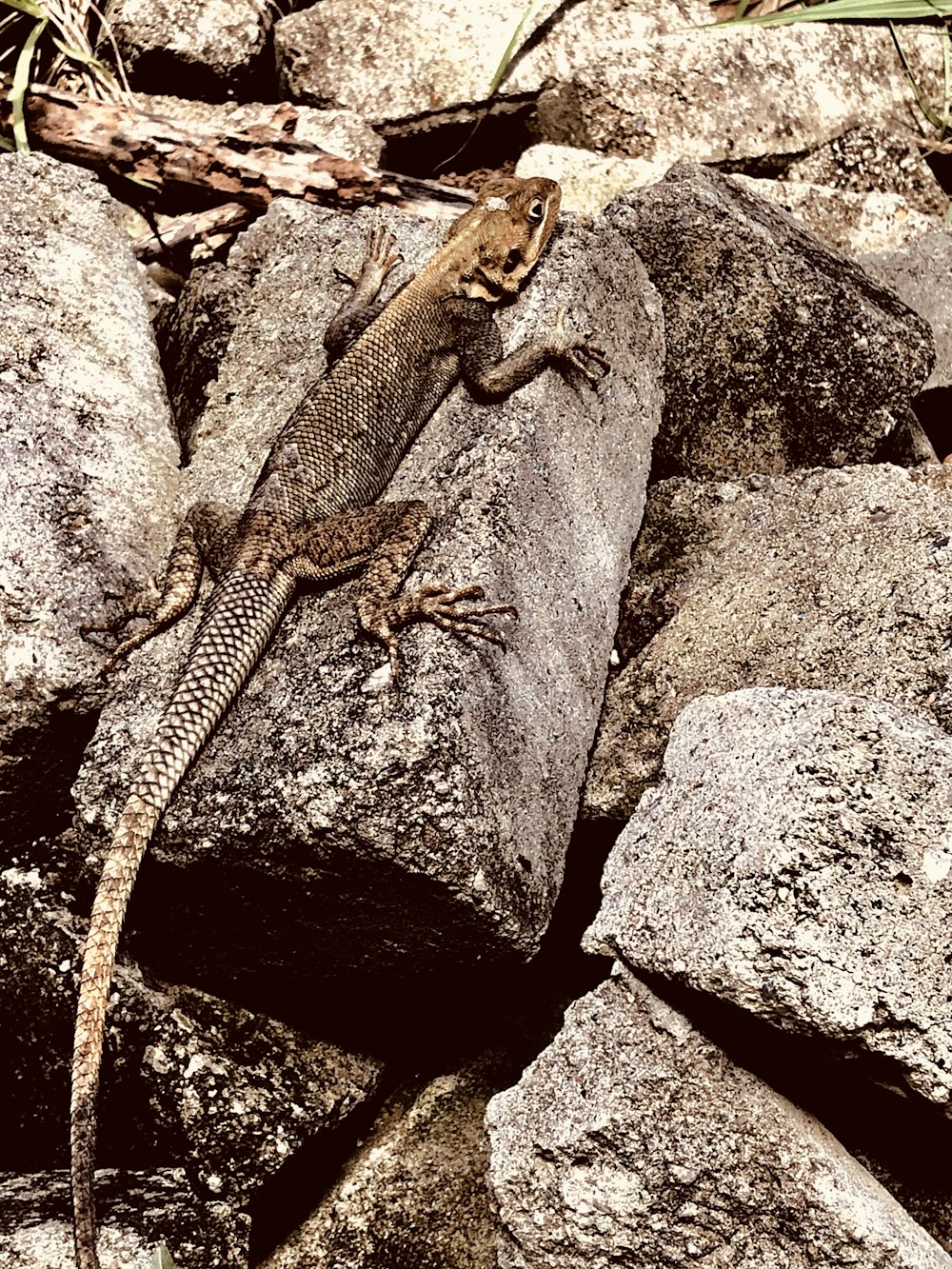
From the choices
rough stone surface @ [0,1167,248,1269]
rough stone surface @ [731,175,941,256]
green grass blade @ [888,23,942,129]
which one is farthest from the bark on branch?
rough stone surface @ [0,1167,248,1269]

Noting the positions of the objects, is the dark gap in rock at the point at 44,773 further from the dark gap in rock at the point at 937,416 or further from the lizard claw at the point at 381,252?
the dark gap in rock at the point at 937,416

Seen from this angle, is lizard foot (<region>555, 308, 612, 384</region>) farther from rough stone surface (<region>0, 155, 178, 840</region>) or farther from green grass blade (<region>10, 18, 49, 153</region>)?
green grass blade (<region>10, 18, 49, 153</region>)

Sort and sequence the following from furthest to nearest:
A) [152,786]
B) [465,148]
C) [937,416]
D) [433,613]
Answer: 1. [465,148]
2. [937,416]
3. [433,613]
4. [152,786]

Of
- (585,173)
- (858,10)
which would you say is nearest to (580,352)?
(585,173)

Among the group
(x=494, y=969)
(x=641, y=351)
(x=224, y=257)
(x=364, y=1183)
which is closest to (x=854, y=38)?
(x=641, y=351)

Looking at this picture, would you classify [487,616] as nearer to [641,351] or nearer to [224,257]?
[641,351]

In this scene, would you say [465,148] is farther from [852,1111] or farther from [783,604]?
[852,1111]
